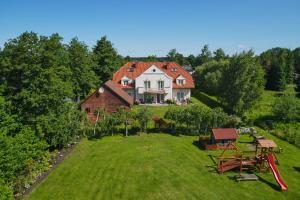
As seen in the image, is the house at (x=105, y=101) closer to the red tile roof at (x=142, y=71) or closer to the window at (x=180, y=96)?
the red tile roof at (x=142, y=71)

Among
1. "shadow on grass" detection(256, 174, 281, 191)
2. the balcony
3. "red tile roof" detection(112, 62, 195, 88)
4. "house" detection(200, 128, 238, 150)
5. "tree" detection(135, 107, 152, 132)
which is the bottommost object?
"shadow on grass" detection(256, 174, 281, 191)

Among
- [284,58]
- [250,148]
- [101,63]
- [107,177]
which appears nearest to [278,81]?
[284,58]

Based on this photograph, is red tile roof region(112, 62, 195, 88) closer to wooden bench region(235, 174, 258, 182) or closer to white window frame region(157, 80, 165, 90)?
white window frame region(157, 80, 165, 90)

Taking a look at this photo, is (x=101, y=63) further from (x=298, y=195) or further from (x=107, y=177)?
(x=298, y=195)

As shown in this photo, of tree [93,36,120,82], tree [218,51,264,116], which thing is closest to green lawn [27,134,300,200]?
tree [218,51,264,116]

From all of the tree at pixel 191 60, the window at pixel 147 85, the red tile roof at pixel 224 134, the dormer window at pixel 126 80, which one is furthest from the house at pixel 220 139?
the tree at pixel 191 60

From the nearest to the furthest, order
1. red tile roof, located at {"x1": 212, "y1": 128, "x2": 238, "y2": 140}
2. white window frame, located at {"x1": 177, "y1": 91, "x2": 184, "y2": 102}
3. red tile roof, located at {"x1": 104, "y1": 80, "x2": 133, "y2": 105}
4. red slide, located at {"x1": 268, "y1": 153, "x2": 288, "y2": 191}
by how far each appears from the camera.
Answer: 1. red slide, located at {"x1": 268, "y1": 153, "x2": 288, "y2": 191}
2. red tile roof, located at {"x1": 212, "y1": 128, "x2": 238, "y2": 140}
3. red tile roof, located at {"x1": 104, "y1": 80, "x2": 133, "y2": 105}
4. white window frame, located at {"x1": 177, "y1": 91, "x2": 184, "y2": 102}
